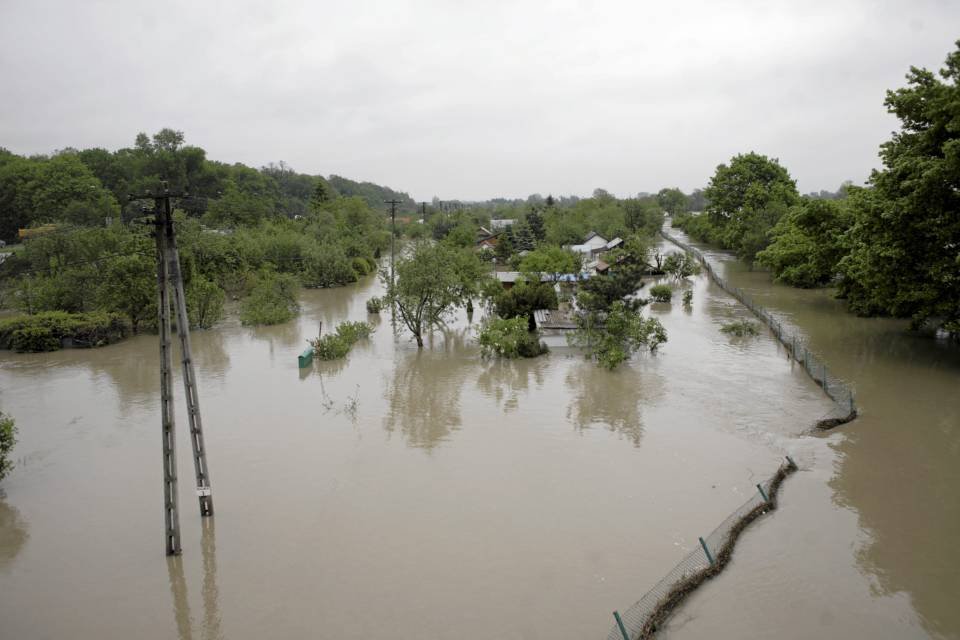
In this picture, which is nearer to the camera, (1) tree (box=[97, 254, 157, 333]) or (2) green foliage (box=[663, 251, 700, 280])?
(1) tree (box=[97, 254, 157, 333])

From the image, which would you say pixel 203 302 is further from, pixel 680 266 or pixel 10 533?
pixel 680 266

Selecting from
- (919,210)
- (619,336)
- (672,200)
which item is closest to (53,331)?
(619,336)

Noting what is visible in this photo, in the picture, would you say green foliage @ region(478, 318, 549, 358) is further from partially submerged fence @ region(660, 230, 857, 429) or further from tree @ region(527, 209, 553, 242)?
tree @ region(527, 209, 553, 242)

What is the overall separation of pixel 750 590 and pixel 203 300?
24536mm

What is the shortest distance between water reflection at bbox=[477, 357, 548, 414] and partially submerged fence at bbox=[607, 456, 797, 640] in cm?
707

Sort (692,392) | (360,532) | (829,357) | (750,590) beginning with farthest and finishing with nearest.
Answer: (829,357) < (692,392) < (360,532) < (750,590)

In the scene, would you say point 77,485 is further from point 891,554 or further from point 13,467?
point 891,554

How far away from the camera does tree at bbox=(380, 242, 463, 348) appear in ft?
75.2

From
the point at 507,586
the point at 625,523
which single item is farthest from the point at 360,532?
the point at 625,523

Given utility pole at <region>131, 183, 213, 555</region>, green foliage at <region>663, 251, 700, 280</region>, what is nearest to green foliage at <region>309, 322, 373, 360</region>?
utility pole at <region>131, 183, 213, 555</region>

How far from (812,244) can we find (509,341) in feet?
59.1

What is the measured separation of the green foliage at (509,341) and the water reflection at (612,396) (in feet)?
6.22

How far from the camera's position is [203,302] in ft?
89.2

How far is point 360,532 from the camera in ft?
34.8
